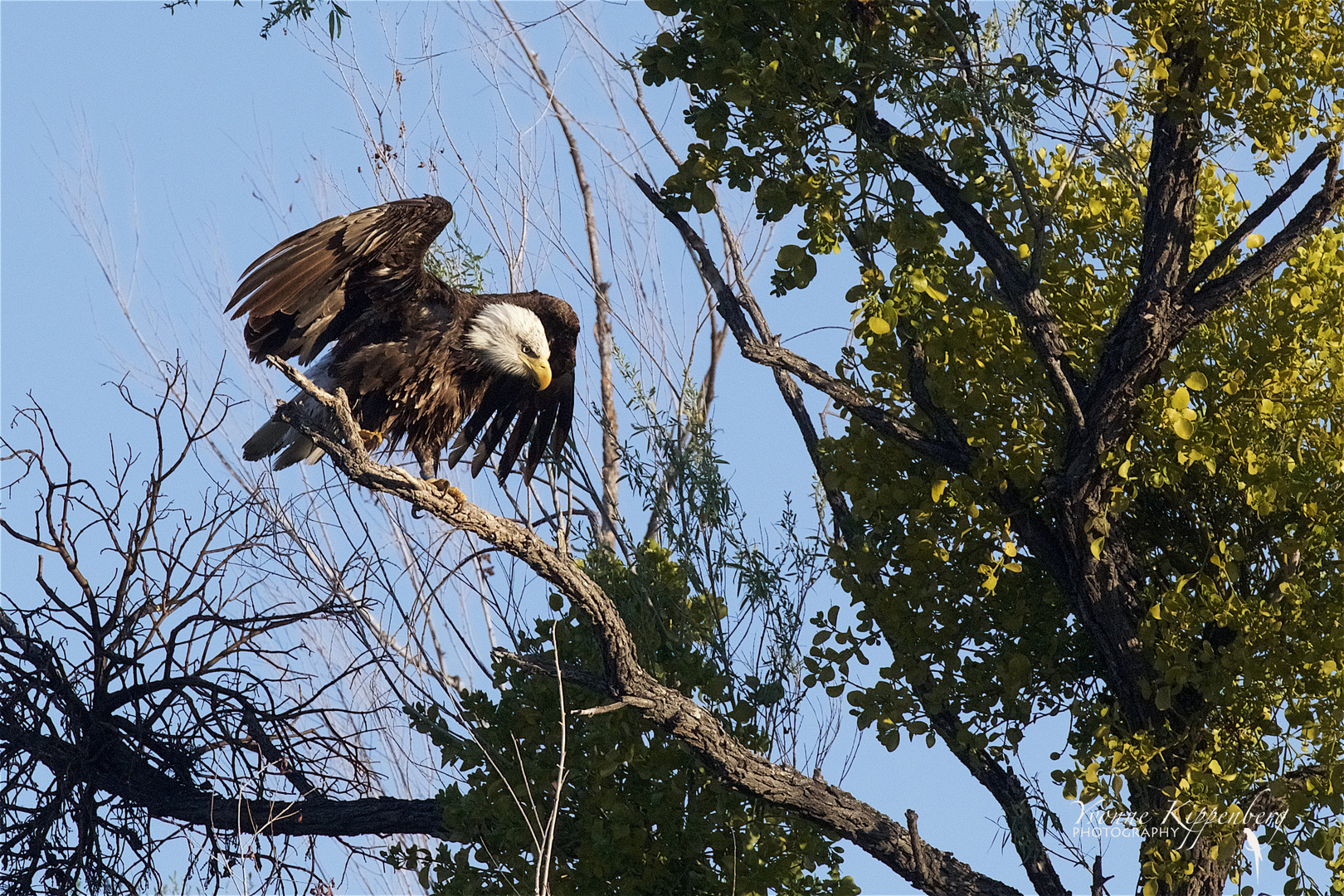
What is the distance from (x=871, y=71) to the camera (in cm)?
338

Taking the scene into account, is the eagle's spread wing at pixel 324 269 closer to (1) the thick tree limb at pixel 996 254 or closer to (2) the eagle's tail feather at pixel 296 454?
(2) the eagle's tail feather at pixel 296 454

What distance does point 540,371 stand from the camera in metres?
5.39

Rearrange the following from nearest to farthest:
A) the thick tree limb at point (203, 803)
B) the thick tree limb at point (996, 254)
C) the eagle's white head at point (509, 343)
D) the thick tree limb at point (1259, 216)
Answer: the thick tree limb at point (1259, 216), the thick tree limb at point (996, 254), the thick tree limb at point (203, 803), the eagle's white head at point (509, 343)

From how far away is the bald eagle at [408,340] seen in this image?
14.9 feet

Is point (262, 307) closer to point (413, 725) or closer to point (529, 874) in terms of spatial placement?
point (413, 725)

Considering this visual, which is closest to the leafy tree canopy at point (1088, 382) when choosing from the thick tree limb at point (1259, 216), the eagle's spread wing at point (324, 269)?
the thick tree limb at point (1259, 216)

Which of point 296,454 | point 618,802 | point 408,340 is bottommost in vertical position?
point 618,802

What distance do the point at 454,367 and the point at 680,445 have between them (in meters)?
1.14

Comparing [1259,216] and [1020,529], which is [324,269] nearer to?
[1020,529]

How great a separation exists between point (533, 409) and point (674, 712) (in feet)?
8.09

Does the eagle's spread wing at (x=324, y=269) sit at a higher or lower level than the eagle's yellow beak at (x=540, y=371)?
lower

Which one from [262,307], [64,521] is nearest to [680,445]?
[262,307]

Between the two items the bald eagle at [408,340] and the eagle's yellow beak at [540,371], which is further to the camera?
the eagle's yellow beak at [540,371]

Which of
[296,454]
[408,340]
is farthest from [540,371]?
[296,454]
